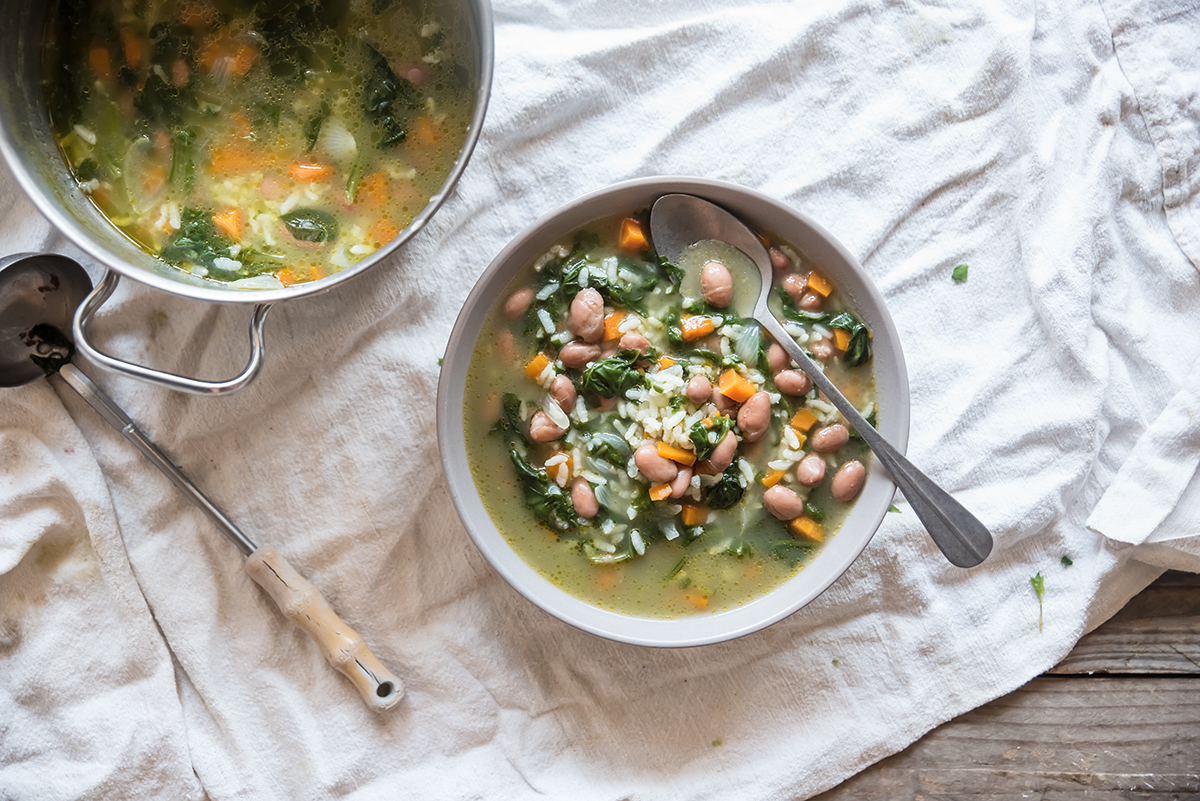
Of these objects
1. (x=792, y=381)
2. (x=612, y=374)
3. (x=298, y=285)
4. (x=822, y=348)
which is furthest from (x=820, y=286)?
(x=298, y=285)

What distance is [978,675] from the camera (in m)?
2.71

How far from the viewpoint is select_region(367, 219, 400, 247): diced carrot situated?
2.35 meters

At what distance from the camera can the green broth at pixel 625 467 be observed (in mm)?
2418

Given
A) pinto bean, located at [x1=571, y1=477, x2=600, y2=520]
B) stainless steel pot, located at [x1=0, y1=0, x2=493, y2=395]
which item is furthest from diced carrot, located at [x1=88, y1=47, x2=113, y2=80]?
pinto bean, located at [x1=571, y1=477, x2=600, y2=520]

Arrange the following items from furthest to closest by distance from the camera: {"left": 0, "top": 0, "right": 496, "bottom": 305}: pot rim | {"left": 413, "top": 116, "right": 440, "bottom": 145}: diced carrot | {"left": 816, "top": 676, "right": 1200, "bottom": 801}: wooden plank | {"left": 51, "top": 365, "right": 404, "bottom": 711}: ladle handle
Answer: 1. {"left": 816, "top": 676, "right": 1200, "bottom": 801}: wooden plank
2. {"left": 51, "top": 365, "right": 404, "bottom": 711}: ladle handle
3. {"left": 413, "top": 116, "right": 440, "bottom": 145}: diced carrot
4. {"left": 0, "top": 0, "right": 496, "bottom": 305}: pot rim

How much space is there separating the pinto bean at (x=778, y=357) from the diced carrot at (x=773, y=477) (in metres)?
0.27

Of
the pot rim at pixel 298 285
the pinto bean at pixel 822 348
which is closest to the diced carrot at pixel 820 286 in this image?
the pinto bean at pixel 822 348

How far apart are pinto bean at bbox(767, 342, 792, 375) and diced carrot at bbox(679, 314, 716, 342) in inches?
6.3

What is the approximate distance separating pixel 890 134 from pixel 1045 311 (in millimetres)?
675

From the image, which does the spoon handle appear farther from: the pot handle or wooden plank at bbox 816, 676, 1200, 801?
the pot handle

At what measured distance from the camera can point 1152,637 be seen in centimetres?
282

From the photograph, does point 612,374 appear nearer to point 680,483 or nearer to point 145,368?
point 680,483

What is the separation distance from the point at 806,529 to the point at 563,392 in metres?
0.72

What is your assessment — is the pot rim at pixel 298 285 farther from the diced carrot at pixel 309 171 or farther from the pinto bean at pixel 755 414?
the pinto bean at pixel 755 414
